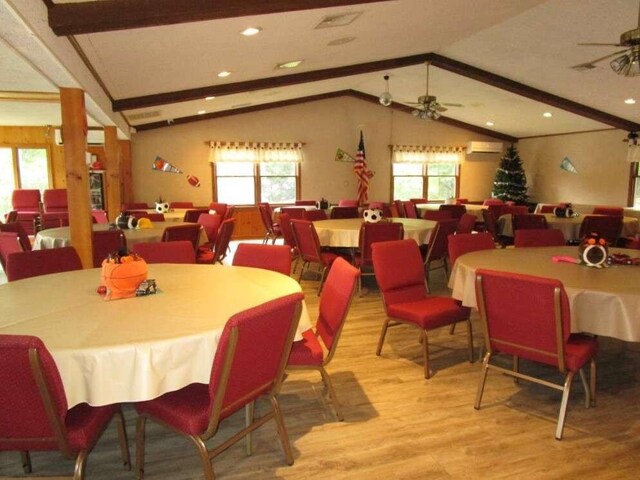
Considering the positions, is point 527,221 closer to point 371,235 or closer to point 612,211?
point 371,235

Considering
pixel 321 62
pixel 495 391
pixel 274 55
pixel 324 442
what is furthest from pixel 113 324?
pixel 321 62

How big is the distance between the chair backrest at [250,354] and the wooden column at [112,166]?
19.0 feet

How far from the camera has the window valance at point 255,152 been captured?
9.63m

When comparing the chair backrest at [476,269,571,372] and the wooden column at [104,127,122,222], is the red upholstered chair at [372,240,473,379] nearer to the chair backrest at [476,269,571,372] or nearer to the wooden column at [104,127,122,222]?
the chair backrest at [476,269,571,372]

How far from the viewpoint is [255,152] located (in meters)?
9.90

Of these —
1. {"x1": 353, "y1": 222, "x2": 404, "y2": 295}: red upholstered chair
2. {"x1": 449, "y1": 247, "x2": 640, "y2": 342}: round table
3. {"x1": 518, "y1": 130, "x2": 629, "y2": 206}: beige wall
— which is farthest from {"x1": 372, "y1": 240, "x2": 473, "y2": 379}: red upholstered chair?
{"x1": 518, "y1": 130, "x2": 629, "y2": 206}: beige wall

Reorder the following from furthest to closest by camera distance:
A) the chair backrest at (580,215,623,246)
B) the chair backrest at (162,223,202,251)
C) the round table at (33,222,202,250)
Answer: the chair backrest at (580,215,623,246) → the chair backrest at (162,223,202,251) → the round table at (33,222,202,250)

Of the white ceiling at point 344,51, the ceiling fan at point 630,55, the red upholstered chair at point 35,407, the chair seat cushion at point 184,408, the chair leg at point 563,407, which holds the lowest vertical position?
the chair leg at point 563,407

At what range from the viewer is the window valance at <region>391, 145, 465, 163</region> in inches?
441

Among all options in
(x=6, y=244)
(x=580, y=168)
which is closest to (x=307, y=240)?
(x=6, y=244)

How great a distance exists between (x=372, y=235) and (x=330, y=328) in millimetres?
2544

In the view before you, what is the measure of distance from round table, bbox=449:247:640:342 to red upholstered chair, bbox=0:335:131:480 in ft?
6.54

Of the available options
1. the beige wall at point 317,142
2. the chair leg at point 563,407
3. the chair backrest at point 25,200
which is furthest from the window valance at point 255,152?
the chair leg at point 563,407

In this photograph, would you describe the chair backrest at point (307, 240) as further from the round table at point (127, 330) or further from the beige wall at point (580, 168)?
the beige wall at point (580, 168)
